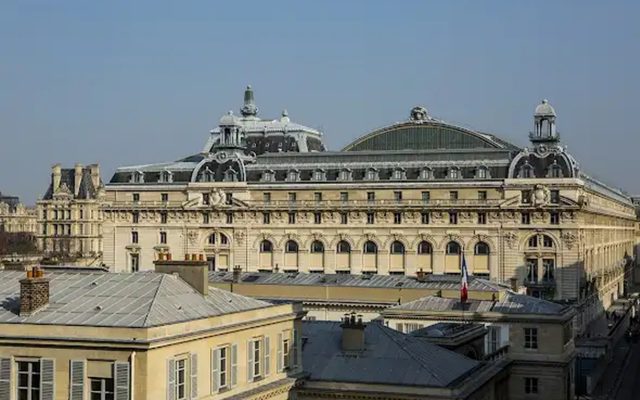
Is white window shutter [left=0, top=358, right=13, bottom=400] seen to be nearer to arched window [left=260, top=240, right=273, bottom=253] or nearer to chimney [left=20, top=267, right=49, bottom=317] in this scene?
chimney [left=20, top=267, right=49, bottom=317]

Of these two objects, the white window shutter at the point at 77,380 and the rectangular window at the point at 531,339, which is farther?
the rectangular window at the point at 531,339

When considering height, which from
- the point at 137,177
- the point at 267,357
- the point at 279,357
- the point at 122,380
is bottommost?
the point at 279,357

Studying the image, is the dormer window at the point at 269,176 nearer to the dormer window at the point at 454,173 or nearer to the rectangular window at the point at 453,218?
the dormer window at the point at 454,173

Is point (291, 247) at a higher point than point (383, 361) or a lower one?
higher

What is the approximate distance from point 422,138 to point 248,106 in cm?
4065

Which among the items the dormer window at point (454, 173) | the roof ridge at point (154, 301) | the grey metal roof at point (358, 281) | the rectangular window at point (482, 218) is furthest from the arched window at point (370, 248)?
the roof ridge at point (154, 301)

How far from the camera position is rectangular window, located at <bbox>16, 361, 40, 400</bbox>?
3303cm

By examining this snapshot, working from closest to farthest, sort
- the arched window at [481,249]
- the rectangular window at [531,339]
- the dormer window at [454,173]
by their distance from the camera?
the rectangular window at [531,339], the arched window at [481,249], the dormer window at [454,173]

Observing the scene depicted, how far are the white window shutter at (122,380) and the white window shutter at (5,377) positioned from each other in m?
4.10

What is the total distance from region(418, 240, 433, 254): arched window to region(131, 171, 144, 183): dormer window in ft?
144

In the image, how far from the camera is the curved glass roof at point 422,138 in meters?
148

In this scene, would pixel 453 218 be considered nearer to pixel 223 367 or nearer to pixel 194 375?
pixel 223 367

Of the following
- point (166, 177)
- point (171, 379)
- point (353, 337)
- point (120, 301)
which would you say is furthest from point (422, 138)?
point (171, 379)

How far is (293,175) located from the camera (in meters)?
137
